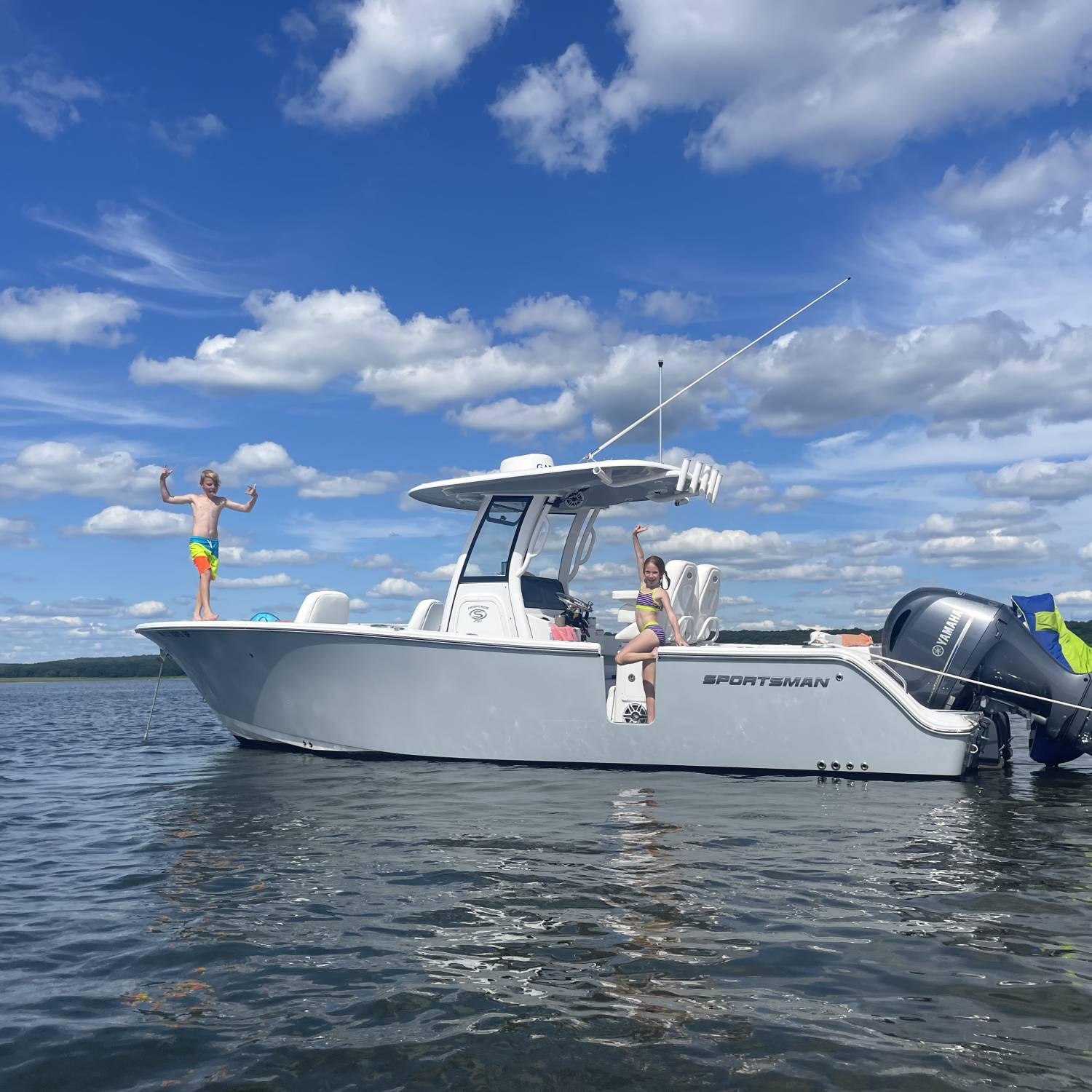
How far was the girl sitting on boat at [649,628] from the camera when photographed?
10117 millimetres

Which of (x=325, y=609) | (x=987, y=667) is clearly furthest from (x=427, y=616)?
(x=987, y=667)

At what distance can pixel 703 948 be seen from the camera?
436 cm

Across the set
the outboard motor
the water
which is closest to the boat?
the outboard motor

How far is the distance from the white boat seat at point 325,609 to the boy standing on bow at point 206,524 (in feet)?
3.88

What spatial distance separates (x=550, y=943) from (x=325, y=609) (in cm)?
781

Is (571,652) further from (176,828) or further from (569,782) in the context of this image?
(176,828)

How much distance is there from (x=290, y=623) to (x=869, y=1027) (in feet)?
28.2

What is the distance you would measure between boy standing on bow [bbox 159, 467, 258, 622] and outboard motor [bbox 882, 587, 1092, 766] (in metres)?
7.65

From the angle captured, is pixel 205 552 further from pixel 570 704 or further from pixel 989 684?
pixel 989 684

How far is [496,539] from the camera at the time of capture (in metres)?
11.8

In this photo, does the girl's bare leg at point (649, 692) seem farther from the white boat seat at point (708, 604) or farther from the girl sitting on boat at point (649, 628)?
the white boat seat at point (708, 604)

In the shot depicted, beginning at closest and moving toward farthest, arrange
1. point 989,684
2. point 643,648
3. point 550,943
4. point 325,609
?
point 550,943
point 989,684
point 643,648
point 325,609

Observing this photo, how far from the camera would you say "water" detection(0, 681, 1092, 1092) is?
329cm

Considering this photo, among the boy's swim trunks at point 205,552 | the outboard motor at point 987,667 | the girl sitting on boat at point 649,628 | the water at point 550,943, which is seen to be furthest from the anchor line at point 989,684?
the boy's swim trunks at point 205,552
